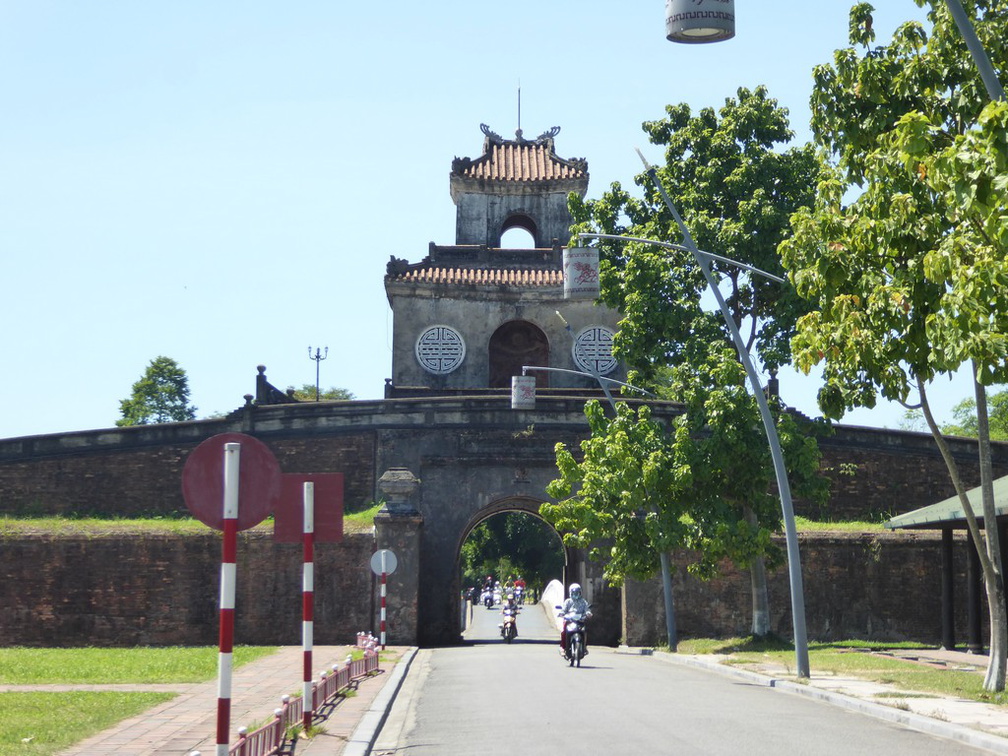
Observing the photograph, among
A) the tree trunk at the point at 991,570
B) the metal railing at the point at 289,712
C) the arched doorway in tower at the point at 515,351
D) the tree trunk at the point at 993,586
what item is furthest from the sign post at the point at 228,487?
the arched doorway in tower at the point at 515,351

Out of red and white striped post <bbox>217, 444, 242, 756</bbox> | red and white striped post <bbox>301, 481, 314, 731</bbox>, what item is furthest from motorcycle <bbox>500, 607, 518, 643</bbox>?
red and white striped post <bbox>217, 444, 242, 756</bbox>

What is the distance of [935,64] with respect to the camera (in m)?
16.3

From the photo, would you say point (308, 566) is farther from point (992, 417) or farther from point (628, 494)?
point (992, 417)

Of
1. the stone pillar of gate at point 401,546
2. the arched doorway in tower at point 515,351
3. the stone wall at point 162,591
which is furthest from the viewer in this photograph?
the arched doorway in tower at point 515,351

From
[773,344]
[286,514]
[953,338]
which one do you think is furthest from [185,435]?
[953,338]

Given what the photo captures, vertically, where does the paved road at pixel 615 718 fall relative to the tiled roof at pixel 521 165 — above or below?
below

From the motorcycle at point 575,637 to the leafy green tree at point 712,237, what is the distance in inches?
209

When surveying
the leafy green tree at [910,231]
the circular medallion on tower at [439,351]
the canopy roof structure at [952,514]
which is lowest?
the canopy roof structure at [952,514]

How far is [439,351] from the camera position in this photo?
46.3m

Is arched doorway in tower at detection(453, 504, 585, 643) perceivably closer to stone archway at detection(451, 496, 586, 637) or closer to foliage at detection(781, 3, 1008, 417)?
stone archway at detection(451, 496, 586, 637)

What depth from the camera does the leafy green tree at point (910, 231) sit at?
11.0 metres

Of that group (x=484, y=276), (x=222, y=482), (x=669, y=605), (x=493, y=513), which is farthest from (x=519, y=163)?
(x=222, y=482)

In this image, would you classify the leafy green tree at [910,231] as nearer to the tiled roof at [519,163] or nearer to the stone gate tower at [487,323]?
the stone gate tower at [487,323]

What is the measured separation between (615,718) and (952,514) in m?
13.6
